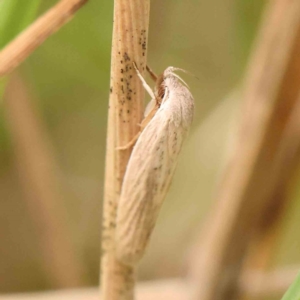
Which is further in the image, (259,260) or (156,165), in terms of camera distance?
(259,260)

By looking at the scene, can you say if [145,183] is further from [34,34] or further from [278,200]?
[278,200]

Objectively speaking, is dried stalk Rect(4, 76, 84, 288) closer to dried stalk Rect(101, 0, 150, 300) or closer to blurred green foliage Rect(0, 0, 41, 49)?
dried stalk Rect(101, 0, 150, 300)

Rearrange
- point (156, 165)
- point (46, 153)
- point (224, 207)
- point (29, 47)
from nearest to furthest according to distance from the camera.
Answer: point (29, 47) → point (156, 165) → point (224, 207) → point (46, 153)

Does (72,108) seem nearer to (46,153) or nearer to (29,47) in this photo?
(46,153)

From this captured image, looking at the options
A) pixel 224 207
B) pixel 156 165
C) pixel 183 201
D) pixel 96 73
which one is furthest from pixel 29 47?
pixel 183 201

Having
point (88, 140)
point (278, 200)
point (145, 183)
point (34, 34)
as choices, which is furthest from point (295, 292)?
point (88, 140)

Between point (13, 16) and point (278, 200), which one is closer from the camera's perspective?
point (13, 16)
